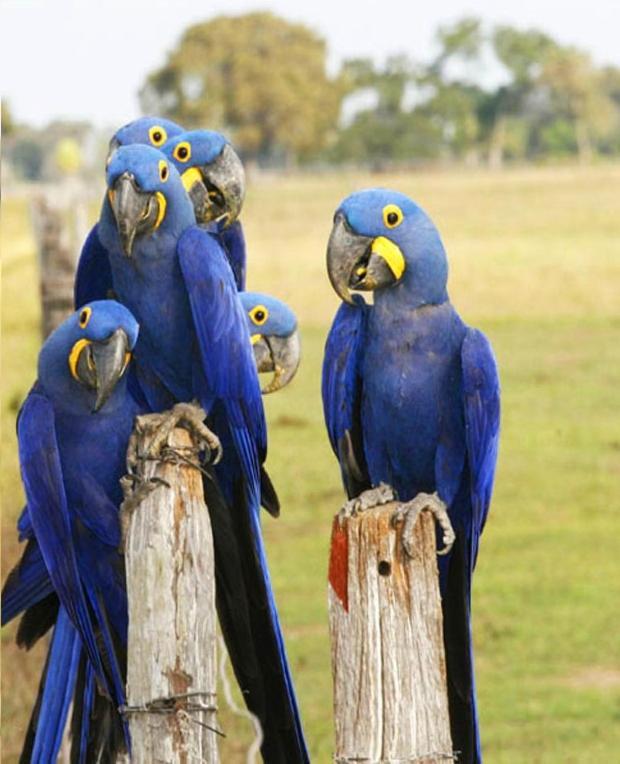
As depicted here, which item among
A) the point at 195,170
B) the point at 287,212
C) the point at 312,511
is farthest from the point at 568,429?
the point at 287,212

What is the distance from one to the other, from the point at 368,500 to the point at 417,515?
216 millimetres

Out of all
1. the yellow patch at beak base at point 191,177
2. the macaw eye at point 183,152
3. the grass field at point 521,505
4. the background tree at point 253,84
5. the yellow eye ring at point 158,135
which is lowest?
the grass field at point 521,505

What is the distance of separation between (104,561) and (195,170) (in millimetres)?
852

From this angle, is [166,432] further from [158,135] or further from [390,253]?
[158,135]

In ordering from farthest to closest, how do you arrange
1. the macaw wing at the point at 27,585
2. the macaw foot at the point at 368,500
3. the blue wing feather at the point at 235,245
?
1. the blue wing feather at the point at 235,245
2. the macaw wing at the point at 27,585
3. the macaw foot at the point at 368,500

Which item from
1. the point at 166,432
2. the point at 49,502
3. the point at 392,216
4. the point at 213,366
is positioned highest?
the point at 392,216

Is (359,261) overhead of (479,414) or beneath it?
overhead

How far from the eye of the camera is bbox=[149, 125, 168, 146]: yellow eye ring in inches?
143

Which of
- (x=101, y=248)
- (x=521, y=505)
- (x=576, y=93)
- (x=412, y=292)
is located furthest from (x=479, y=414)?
(x=576, y=93)

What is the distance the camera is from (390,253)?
10.4 ft

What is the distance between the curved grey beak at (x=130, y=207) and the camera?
10.5 feet

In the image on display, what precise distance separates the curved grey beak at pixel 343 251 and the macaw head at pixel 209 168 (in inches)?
18.1

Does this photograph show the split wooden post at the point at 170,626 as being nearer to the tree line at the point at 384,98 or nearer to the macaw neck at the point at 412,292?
the macaw neck at the point at 412,292

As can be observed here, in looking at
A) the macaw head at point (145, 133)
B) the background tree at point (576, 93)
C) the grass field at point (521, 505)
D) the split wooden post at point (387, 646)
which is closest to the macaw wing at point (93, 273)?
the macaw head at point (145, 133)
